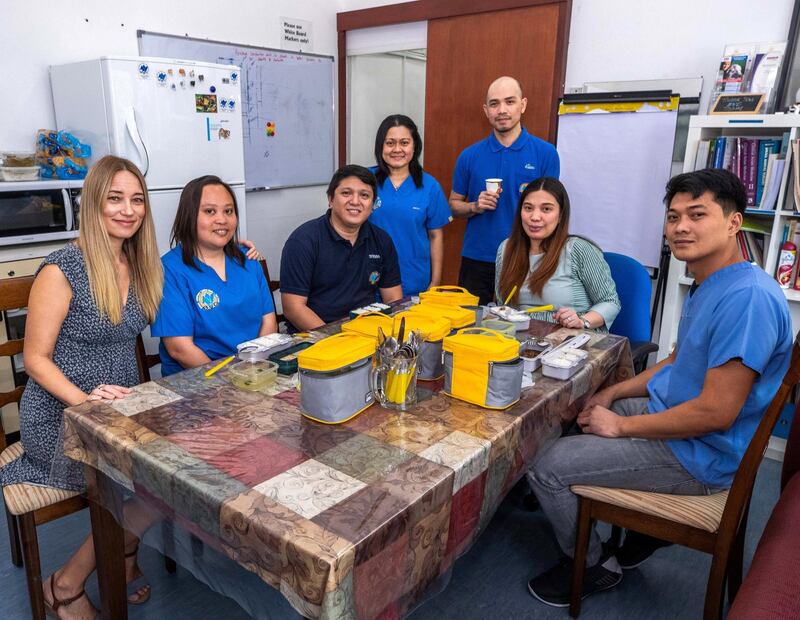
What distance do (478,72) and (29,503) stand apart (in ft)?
11.2

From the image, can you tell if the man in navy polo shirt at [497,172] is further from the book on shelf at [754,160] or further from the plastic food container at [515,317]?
the plastic food container at [515,317]

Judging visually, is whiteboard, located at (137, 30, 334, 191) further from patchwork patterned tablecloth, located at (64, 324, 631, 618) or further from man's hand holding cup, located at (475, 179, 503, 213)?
patchwork patterned tablecloth, located at (64, 324, 631, 618)

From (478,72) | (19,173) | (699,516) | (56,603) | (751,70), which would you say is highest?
(478,72)

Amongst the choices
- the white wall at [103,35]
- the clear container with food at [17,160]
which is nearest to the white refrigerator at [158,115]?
the white wall at [103,35]

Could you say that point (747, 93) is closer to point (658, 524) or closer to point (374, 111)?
point (658, 524)

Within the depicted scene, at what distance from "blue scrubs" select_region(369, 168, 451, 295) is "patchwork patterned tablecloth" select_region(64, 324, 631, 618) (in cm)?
145

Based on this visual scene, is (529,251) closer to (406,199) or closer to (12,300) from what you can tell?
(406,199)

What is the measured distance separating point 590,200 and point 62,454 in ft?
9.55

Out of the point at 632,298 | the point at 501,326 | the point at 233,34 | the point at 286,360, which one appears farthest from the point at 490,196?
the point at 233,34

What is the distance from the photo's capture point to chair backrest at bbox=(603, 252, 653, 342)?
238 cm

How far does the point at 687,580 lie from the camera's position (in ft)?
6.22

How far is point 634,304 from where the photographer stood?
239cm

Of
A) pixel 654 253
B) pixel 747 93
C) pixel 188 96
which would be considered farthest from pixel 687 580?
pixel 188 96

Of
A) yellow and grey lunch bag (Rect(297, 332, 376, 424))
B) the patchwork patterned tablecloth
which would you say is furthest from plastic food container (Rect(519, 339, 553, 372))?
yellow and grey lunch bag (Rect(297, 332, 376, 424))
